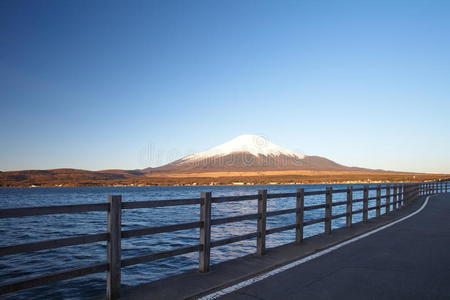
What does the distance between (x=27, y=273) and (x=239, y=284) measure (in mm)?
8098

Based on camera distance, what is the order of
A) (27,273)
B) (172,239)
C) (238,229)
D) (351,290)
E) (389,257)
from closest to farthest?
(351,290)
(389,257)
(27,273)
(172,239)
(238,229)

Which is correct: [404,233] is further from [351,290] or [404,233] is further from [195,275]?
[195,275]

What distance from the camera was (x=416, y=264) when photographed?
714 centimetres

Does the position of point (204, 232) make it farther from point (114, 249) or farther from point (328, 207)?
point (328, 207)

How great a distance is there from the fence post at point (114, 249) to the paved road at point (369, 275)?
155cm

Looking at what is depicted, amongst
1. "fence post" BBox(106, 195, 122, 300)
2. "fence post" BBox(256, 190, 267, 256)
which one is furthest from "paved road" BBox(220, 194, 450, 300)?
"fence post" BBox(106, 195, 122, 300)

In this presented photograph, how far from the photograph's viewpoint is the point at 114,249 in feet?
16.8

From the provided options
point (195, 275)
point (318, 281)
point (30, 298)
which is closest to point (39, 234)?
Result: point (30, 298)

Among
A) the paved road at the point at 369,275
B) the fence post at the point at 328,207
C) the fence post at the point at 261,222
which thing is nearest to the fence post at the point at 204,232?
the paved road at the point at 369,275

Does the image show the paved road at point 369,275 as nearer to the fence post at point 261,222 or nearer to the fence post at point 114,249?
the fence post at point 261,222

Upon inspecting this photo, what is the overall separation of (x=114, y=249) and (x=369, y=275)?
4369 mm

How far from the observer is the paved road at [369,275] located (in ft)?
17.4

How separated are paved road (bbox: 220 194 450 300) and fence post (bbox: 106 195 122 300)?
1.55 meters

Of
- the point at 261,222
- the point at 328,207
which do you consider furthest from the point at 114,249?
the point at 328,207
